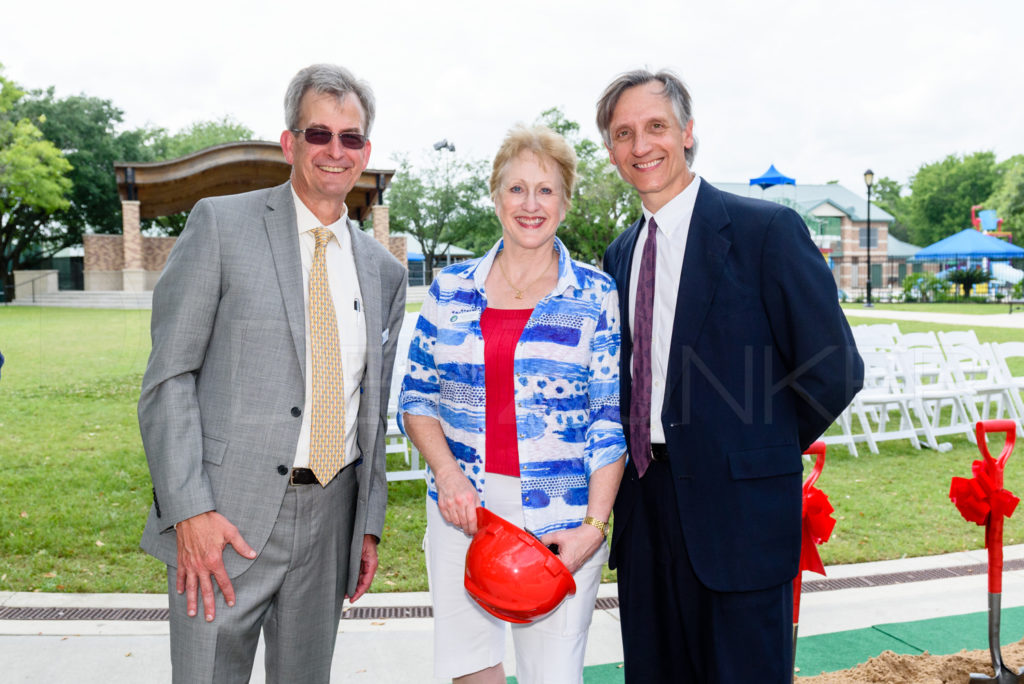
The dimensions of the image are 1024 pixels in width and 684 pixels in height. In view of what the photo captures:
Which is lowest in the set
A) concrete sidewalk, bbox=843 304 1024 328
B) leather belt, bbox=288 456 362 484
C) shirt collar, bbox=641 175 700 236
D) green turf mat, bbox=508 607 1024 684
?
green turf mat, bbox=508 607 1024 684

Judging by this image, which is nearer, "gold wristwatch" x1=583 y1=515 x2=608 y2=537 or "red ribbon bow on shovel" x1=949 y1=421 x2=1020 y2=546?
"gold wristwatch" x1=583 y1=515 x2=608 y2=537

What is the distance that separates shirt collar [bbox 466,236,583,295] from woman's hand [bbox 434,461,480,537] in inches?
23.0

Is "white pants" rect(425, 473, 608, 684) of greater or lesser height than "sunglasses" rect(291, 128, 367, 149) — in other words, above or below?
below

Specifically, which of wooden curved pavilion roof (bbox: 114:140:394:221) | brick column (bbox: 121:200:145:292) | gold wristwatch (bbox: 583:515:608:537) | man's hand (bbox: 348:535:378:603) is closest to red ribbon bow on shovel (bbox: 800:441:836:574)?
gold wristwatch (bbox: 583:515:608:537)

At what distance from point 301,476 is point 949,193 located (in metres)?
93.8

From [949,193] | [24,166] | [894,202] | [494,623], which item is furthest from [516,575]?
[894,202]

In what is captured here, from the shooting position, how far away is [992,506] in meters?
3.06

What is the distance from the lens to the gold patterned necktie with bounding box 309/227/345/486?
7.29ft

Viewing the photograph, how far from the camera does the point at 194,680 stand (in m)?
2.10

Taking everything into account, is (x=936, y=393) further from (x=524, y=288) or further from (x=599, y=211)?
(x=599, y=211)

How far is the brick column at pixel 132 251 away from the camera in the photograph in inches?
1244

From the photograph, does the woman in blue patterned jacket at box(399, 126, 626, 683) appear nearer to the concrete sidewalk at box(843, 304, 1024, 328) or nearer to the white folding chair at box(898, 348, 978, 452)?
the white folding chair at box(898, 348, 978, 452)

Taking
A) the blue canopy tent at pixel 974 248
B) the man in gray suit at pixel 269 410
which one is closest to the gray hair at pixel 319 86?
the man in gray suit at pixel 269 410

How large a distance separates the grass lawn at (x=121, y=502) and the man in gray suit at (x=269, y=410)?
2.40 m
